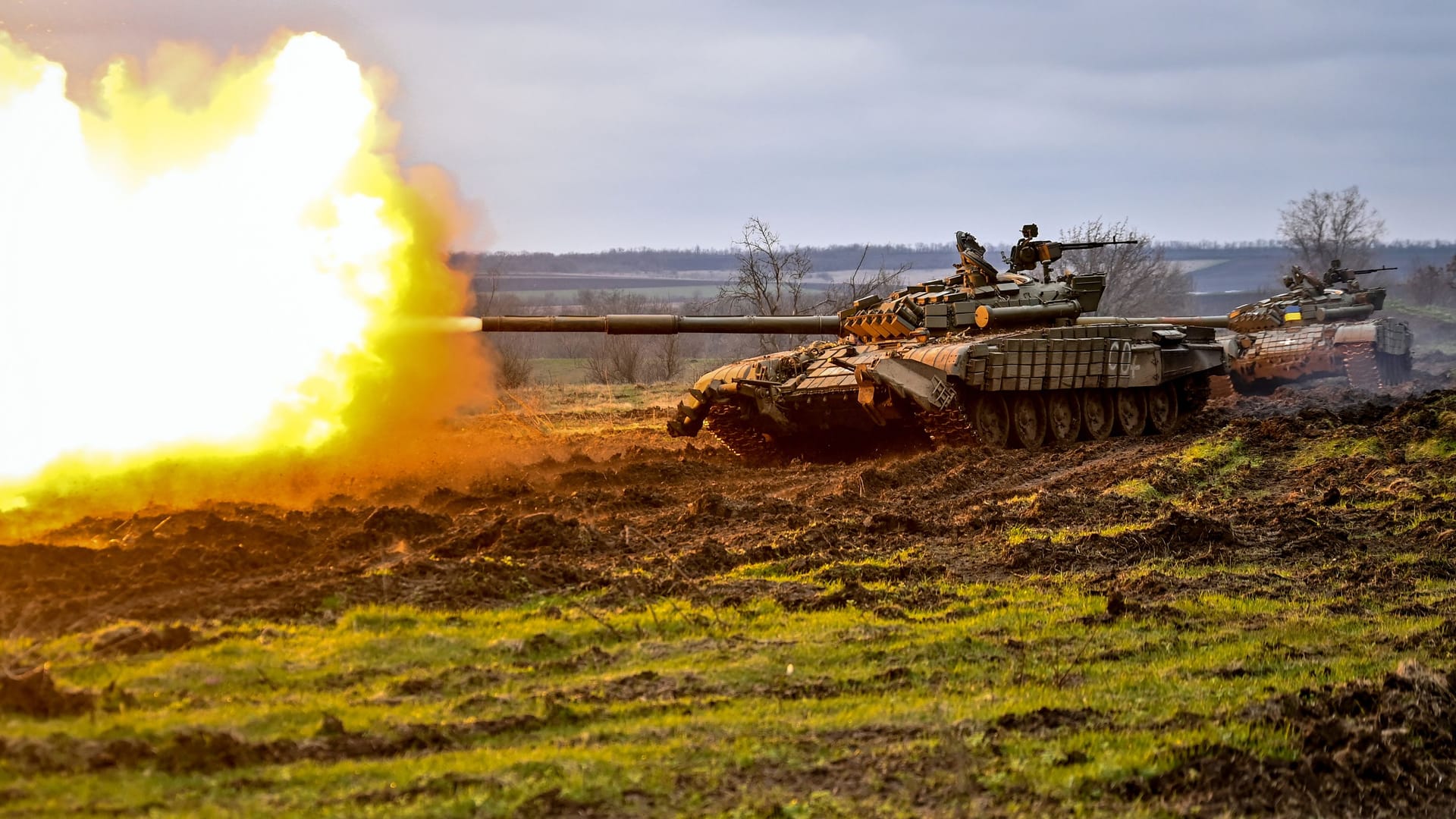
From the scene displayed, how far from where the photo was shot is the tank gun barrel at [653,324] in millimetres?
23453

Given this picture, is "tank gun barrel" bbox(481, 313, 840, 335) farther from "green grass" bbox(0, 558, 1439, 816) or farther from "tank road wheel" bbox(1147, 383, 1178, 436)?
"green grass" bbox(0, 558, 1439, 816)

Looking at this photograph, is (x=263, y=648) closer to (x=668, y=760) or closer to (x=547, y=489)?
(x=668, y=760)

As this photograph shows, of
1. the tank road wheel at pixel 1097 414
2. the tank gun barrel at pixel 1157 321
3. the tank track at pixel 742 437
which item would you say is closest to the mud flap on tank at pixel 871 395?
the tank track at pixel 742 437

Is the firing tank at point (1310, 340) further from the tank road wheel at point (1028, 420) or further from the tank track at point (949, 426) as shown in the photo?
the tank track at point (949, 426)

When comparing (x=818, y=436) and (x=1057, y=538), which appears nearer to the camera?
(x=1057, y=538)

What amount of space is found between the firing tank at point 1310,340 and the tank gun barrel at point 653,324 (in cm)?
1517

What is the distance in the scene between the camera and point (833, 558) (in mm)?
14438

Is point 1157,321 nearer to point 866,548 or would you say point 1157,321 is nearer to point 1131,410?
point 1131,410

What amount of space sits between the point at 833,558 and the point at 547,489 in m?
6.57

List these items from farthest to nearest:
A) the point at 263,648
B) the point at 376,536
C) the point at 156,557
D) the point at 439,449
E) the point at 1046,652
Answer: the point at 439,449 < the point at 376,536 < the point at 156,557 < the point at 1046,652 < the point at 263,648

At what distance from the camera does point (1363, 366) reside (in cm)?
4000

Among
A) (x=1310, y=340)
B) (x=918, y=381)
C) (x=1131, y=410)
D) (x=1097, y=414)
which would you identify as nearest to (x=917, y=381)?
(x=918, y=381)

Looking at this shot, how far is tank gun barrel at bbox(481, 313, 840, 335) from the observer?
23.5 meters

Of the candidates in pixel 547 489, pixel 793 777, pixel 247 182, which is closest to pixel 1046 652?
pixel 793 777
